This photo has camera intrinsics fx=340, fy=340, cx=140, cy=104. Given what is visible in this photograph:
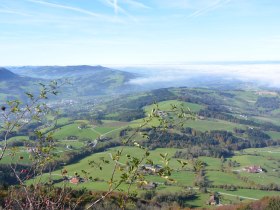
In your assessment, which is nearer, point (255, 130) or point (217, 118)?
point (255, 130)

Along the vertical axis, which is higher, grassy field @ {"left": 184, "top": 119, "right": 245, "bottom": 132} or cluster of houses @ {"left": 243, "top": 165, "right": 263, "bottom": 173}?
cluster of houses @ {"left": 243, "top": 165, "right": 263, "bottom": 173}

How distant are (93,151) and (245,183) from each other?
1294 inches

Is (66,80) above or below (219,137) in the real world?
above

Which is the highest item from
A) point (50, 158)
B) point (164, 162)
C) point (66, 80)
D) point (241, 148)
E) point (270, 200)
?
point (66, 80)

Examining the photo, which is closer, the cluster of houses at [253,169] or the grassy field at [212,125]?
the cluster of houses at [253,169]

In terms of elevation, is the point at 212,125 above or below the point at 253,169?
below

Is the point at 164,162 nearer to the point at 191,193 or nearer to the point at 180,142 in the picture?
the point at 191,193

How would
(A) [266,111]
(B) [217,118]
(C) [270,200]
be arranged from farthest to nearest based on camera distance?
(A) [266,111]
(B) [217,118]
(C) [270,200]

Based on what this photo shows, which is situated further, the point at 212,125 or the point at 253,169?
the point at 212,125

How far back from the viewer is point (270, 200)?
38.6m

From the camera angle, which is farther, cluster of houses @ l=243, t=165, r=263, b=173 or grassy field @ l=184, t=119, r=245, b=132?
grassy field @ l=184, t=119, r=245, b=132

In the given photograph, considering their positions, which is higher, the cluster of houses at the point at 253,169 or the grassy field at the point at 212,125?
the cluster of houses at the point at 253,169

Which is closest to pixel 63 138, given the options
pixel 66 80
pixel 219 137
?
pixel 219 137

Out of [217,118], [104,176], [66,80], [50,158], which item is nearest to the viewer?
[50,158]
